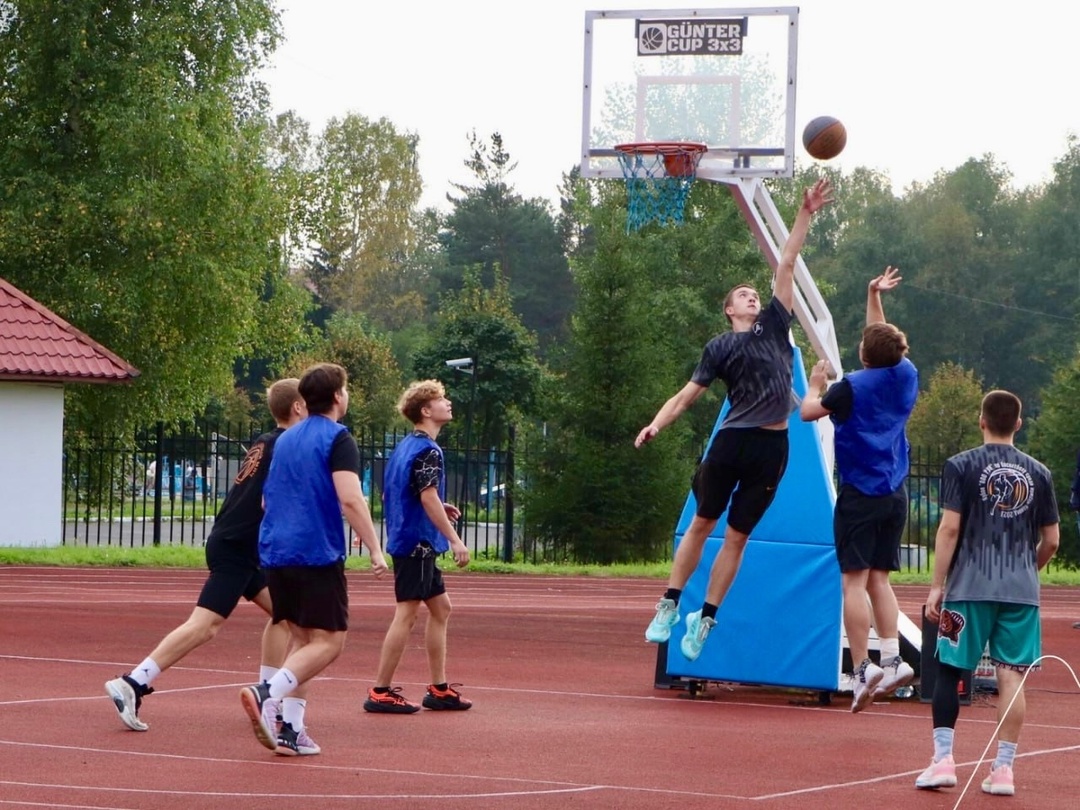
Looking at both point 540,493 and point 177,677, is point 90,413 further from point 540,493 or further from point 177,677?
point 177,677

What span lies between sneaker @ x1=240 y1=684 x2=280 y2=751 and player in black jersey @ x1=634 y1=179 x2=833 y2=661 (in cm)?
266

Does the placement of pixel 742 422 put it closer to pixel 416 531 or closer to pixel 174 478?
pixel 416 531

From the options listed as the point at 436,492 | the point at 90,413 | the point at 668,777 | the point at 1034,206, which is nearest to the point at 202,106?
the point at 90,413

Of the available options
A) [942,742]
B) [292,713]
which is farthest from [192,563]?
[942,742]

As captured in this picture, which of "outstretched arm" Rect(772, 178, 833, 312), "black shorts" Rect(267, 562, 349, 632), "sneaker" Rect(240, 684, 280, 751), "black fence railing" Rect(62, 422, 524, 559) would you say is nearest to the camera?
"sneaker" Rect(240, 684, 280, 751)

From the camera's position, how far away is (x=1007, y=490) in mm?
7555

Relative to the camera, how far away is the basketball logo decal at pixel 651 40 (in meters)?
12.0

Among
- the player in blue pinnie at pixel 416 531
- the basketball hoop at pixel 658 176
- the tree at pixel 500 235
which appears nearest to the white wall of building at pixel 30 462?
the basketball hoop at pixel 658 176

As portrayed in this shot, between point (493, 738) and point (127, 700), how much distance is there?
6.70ft

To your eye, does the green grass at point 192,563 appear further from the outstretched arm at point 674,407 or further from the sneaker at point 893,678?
the sneaker at point 893,678

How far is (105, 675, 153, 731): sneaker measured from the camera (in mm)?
8812

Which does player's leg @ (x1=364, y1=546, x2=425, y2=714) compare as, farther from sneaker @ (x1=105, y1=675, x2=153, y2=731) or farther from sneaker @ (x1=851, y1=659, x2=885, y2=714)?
sneaker @ (x1=851, y1=659, x2=885, y2=714)

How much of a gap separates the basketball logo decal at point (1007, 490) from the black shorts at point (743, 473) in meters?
2.14

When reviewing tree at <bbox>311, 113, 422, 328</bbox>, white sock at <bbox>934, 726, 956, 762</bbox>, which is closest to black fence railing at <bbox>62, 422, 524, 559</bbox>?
white sock at <bbox>934, 726, 956, 762</bbox>
